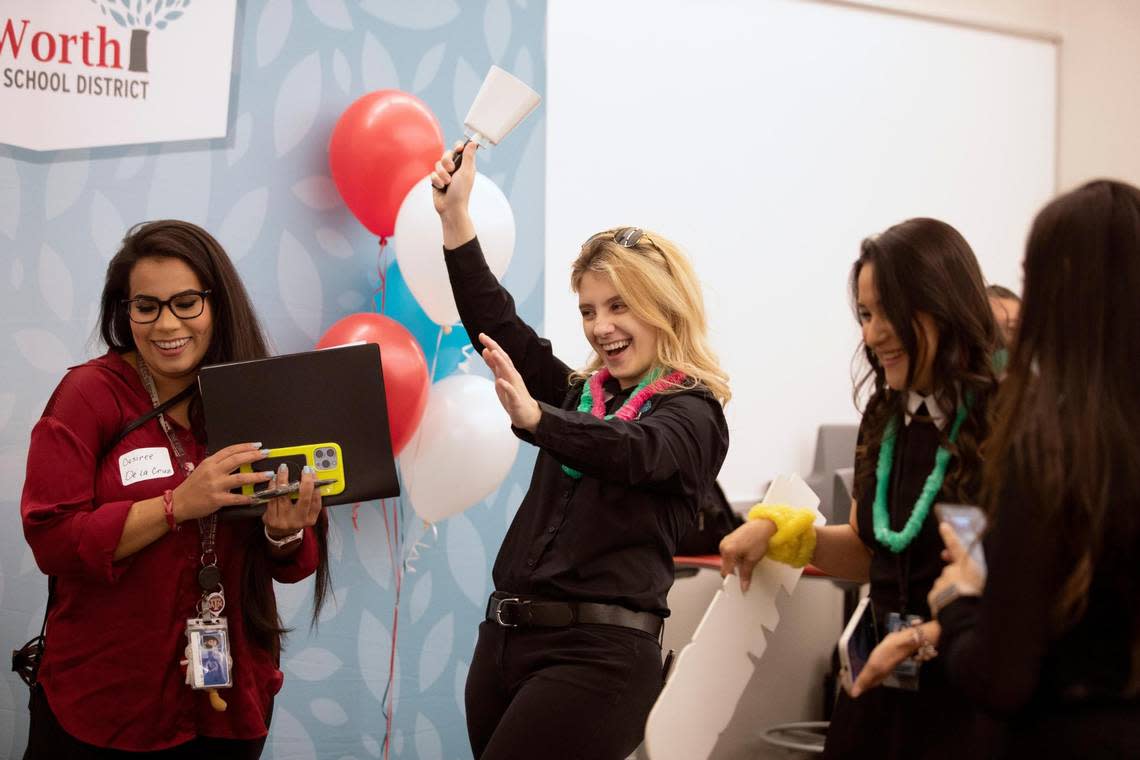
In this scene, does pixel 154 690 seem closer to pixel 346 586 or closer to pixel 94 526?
pixel 94 526

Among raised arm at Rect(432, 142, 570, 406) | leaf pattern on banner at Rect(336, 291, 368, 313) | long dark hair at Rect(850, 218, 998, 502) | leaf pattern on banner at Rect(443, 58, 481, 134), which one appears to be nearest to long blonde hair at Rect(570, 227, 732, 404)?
raised arm at Rect(432, 142, 570, 406)

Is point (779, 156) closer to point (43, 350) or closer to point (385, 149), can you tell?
point (385, 149)

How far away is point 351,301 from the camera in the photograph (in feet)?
11.3

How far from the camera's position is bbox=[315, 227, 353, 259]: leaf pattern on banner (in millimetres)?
3402

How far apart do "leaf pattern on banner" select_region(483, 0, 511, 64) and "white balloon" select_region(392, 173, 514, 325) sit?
2.61 feet

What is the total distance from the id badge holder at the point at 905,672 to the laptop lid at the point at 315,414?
0.79 metres

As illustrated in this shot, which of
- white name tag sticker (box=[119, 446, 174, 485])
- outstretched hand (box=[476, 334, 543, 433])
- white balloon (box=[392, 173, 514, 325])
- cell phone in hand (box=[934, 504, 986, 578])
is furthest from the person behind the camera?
white balloon (box=[392, 173, 514, 325])

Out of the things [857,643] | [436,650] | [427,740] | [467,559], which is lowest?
[427,740]

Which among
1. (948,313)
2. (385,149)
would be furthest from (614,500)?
(385,149)

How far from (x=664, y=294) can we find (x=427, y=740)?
2161 mm

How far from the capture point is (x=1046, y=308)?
1.24 meters

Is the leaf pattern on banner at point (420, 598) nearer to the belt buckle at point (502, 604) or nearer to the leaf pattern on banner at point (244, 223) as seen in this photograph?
the leaf pattern on banner at point (244, 223)

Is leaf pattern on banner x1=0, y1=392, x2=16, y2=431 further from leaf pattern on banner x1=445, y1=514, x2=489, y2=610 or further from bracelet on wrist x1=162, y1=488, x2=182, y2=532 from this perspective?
bracelet on wrist x1=162, y1=488, x2=182, y2=532

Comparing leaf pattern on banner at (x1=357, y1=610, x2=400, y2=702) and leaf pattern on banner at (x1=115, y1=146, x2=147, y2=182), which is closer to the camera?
leaf pattern on banner at (x1=115, y1=146, x2=147, y2=182)
